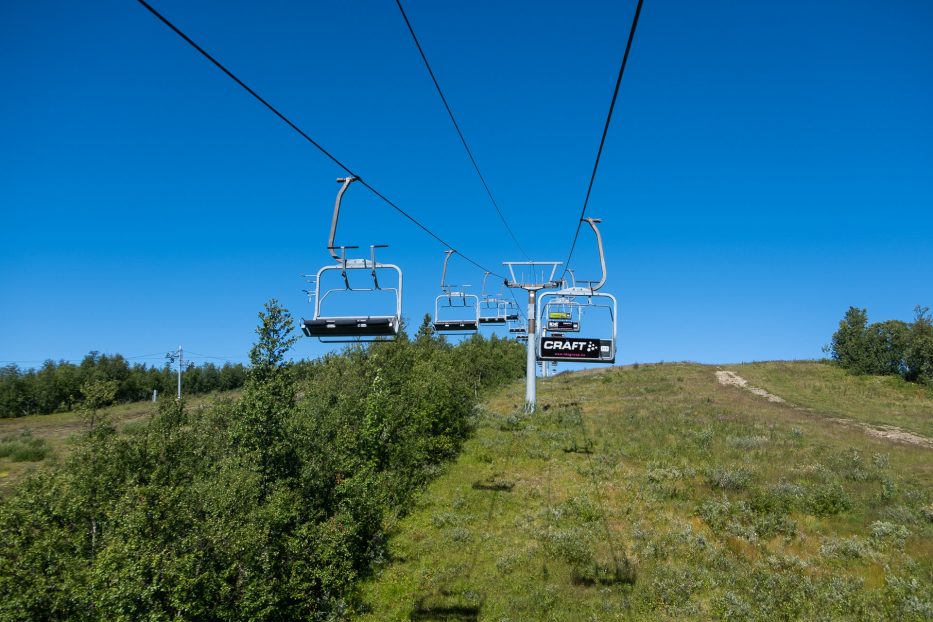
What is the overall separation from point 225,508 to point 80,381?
157m

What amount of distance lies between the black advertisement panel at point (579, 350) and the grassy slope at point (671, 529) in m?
6.14

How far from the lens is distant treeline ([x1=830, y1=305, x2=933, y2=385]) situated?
67688 millimetres

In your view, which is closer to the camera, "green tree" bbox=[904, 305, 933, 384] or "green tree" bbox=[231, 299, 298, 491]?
"green tree" bbox=[231, 299, 298, 491]

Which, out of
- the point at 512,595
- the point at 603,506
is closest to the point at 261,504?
the point at 512,595

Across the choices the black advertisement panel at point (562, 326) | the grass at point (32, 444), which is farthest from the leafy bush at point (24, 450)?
the black advertisement panel at point (562, 326)

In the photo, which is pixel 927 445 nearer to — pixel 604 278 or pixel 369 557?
pixel 604 278

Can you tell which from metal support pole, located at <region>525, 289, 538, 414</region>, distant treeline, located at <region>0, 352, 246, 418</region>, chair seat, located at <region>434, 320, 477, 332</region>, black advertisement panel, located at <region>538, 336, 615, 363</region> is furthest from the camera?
distant treeline, located at <region>0, 352, 246, 418</region>

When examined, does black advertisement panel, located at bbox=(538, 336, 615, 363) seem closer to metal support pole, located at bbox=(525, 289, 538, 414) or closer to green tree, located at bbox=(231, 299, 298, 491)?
metal support pole, located at bbox=(525, 289, 538, 414)

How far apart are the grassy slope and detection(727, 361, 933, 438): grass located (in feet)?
38.6

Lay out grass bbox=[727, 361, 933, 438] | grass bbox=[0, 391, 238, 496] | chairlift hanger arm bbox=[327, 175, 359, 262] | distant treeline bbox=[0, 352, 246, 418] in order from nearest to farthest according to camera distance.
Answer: chairlift hanger arm bbox=[327, 175, 359, 262], grass bbox=[727, 361, 933, 438], grass bbox=[0, 391, 238, 496], distant treeline bbox=[0, 352, 246, 418]

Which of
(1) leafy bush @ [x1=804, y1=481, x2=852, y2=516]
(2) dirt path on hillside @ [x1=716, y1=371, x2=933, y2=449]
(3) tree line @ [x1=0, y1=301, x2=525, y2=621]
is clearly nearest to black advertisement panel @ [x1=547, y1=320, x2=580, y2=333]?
(3) tree line @ [x1=0, y1=301, x2=525, y2=621]

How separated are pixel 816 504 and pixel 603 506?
8824 mm

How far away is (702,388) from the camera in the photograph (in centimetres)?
6316

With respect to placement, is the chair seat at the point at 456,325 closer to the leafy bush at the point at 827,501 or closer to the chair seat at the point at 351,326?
the chair seat at the point at 351,326
